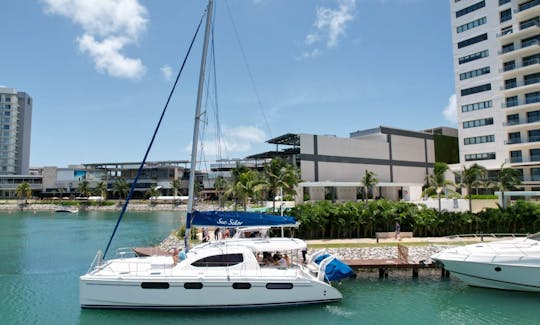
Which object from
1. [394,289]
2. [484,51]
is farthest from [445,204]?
[394,289]

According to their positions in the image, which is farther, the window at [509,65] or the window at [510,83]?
the window at [509,65]

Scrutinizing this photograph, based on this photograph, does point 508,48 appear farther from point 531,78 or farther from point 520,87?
point 520,87

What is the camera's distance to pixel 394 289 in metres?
20.2

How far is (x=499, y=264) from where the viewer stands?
1928 centimetres

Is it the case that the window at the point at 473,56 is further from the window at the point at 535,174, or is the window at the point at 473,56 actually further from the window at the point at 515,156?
the window at the point at 535,174

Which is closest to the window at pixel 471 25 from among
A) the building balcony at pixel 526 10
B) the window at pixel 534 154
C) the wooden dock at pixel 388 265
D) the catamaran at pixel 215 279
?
the building balcony at pixel 526 10

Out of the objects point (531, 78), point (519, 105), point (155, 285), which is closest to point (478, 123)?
point (519, 105)

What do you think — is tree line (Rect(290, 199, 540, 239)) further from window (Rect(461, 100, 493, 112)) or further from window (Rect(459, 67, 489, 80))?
window (Rect(459, 67, 489, 80))

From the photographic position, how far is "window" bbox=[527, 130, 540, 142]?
5444 cm

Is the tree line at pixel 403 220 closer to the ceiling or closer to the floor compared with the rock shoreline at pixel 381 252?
closer to the ceiling

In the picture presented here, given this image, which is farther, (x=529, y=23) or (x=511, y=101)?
(x=511, y=101)

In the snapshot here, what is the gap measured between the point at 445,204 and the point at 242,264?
139ft

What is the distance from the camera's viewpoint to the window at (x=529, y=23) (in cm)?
5500

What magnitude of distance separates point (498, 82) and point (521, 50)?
5550mm
